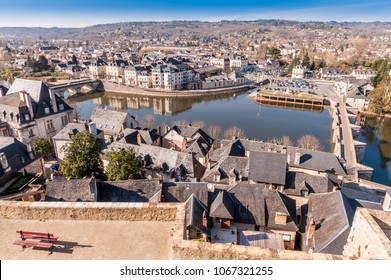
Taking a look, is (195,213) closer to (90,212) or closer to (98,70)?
(90,212)

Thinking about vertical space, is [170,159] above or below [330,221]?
below

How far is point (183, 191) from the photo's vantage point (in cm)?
1748

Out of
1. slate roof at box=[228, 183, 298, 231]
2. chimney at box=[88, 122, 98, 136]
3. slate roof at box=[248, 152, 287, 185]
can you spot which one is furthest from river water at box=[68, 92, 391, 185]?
chimney at box=[88, 122, 98, 136]

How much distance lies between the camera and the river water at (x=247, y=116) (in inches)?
1726

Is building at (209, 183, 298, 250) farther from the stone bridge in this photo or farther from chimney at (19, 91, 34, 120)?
the stone bridge

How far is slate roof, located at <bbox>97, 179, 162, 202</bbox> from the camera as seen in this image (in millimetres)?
17375

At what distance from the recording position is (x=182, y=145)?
30344mm

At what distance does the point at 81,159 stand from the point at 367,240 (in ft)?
61.6

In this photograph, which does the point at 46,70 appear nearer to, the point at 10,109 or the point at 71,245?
the point at 10,109

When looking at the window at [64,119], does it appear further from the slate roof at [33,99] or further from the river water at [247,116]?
the river water at [247,116]

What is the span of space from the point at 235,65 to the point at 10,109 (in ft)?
290

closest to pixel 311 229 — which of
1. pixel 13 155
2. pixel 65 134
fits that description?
pixel 13 155

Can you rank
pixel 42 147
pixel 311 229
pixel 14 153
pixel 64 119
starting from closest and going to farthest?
pixel 311 229
pixel 14 153
pixel 42 147
pixel 64 119
